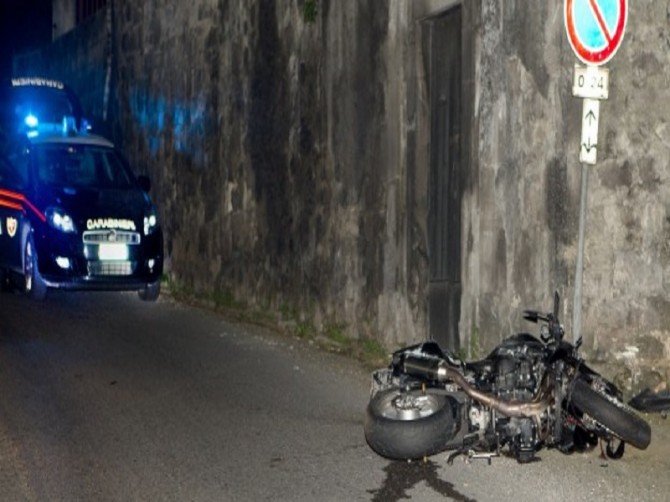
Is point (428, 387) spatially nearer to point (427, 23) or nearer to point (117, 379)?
point (117, 379)

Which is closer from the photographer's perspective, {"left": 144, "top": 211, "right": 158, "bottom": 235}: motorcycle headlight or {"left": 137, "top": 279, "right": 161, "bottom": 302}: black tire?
{"left": 144, "top": 211, "right": 158, "bottom": 235}: motorcycle headlight

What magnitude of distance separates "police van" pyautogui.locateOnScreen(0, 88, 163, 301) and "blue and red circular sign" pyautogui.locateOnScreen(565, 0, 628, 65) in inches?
301

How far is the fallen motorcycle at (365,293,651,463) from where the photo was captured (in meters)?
6.55

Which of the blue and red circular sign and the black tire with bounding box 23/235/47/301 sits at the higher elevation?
the blue and red circular sign

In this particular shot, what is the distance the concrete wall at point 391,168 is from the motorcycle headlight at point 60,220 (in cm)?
212

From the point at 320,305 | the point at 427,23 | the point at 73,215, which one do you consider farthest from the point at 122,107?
the point at 427,23

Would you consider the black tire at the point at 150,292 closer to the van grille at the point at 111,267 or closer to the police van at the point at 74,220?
the police van at the point at 74,220

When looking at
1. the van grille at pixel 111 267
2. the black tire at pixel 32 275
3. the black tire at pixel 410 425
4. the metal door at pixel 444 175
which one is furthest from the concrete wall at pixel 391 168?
the black tire at pixel 32 275

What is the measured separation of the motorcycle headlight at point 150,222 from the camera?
14133 millimetres

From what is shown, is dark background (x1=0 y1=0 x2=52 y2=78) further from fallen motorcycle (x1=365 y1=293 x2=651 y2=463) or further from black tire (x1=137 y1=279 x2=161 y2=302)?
fallen motorcycle (x1=365 y1=293 x2=651 y2=463)

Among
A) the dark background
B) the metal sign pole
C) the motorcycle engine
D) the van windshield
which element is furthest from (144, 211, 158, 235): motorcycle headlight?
the dark background

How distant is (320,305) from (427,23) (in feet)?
11.3

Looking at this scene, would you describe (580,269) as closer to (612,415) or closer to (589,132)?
(589,132)

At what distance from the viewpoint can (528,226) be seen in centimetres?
877
